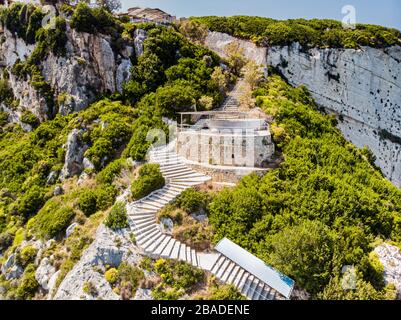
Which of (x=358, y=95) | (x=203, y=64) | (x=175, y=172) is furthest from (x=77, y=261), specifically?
(x=358, y=95)

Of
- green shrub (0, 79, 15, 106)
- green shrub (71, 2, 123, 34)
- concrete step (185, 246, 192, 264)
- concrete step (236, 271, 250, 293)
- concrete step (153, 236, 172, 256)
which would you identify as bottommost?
concrete step (236, 271, 250, 293)

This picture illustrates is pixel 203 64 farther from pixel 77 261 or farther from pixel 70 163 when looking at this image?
pixel 77 261

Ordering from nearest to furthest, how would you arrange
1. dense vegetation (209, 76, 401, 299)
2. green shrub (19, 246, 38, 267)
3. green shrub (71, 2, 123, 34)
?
dense vegetation (209, 76, 401, 299)
green shrub (19, 246, 38, 267)
green shrub (71, 2, 123, 34)

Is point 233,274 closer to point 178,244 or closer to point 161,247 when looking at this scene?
point 178,244

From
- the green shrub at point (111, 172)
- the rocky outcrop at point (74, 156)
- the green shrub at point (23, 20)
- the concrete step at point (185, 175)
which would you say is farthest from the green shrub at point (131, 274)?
the green shrub at point (23, 20)

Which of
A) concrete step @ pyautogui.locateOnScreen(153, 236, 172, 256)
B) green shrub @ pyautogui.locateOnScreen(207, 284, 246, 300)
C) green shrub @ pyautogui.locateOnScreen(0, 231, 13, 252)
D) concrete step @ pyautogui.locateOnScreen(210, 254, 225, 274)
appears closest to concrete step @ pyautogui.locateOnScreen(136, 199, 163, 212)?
concrete step @ pyautogui.locateOnScreen(153, 236, 172, 256)

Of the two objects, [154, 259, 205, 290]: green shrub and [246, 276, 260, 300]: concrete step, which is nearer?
[246, 276, 260, 300]: concrete step

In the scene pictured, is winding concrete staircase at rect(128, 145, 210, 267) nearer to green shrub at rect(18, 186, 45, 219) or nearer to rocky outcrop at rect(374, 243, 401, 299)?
rocky outcrop at rect(374, 243, 401, 299)

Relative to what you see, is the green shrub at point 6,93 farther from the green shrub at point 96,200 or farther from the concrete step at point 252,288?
the concrete step at point 252,288
